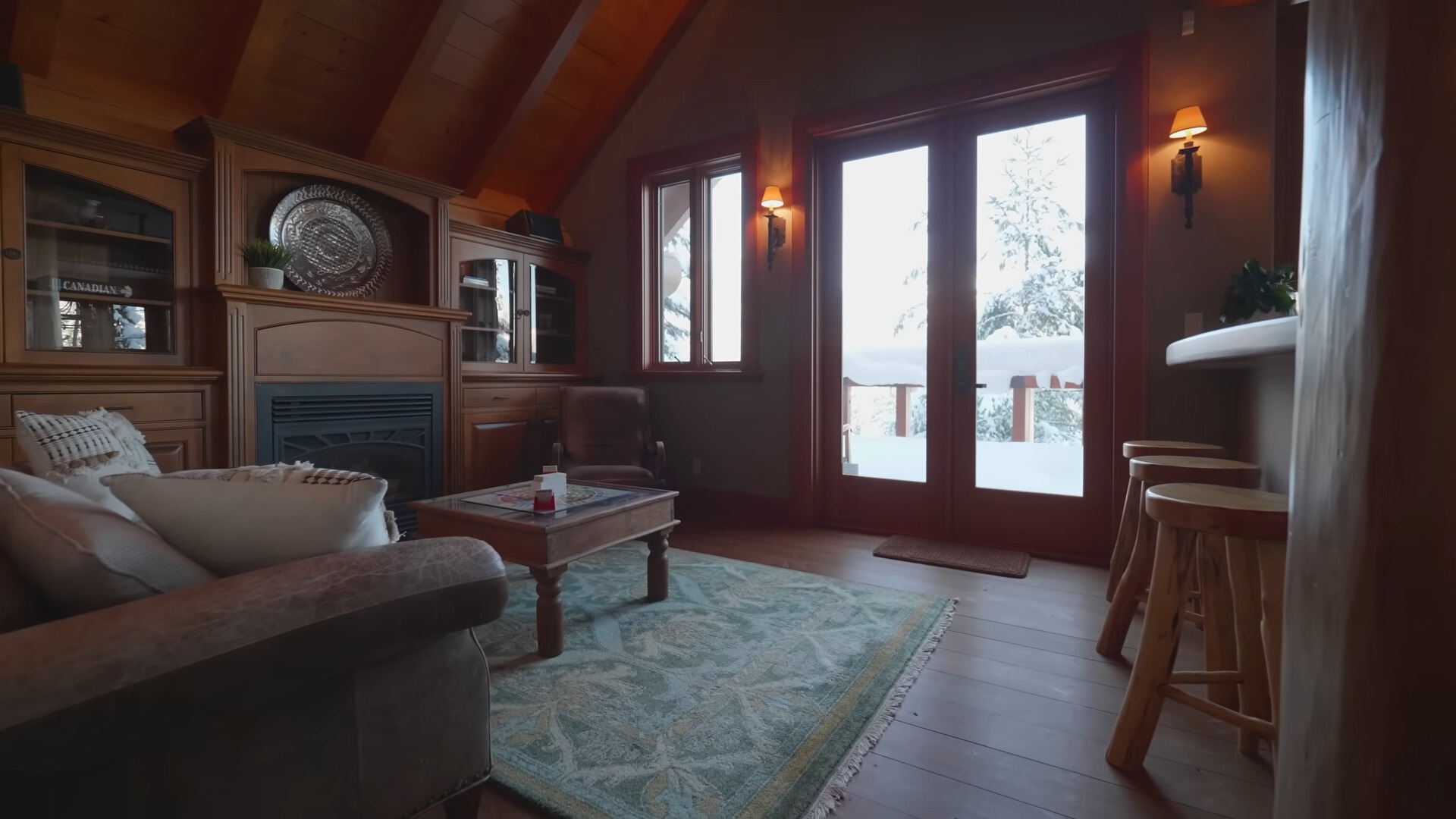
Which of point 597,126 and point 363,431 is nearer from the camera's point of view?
point 363,431

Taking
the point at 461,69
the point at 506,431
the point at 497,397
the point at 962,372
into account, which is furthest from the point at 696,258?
the point at 962,372

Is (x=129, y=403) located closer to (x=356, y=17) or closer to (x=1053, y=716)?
(x=356, y=17)

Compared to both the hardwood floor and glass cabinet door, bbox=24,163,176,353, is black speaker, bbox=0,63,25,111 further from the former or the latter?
the hardwood floor

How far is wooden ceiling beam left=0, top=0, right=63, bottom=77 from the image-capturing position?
8.67ft

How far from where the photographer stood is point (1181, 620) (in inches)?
55.1

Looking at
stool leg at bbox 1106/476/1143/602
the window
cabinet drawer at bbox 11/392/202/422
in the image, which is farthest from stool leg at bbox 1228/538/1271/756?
cabinet drawer at bbox 11/392/202/422

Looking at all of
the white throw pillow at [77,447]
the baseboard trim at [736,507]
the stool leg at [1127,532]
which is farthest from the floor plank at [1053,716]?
the white throw pillow at [77,447]

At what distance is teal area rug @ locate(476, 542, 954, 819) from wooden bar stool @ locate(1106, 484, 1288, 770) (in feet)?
1.87

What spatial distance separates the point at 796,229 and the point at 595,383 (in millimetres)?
1981

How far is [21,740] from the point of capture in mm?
590

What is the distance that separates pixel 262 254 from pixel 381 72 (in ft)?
4.53

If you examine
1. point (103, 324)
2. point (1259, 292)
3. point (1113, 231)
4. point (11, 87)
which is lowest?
point (103, 324)

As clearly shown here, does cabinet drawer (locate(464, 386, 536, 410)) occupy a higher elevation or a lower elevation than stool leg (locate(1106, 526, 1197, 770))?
higher

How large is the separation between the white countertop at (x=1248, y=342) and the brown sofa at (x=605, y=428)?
9.21 ft
